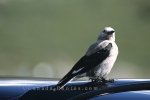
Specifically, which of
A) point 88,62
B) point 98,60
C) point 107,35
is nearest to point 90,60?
point 88,62

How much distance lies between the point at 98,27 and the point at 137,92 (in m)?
15.1

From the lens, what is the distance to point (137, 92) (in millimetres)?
2537

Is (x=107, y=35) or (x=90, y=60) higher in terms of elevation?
(x=107, y=35)

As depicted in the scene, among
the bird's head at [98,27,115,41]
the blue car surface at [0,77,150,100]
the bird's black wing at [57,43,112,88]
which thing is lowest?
the blue car surface at [0,77,150,100]

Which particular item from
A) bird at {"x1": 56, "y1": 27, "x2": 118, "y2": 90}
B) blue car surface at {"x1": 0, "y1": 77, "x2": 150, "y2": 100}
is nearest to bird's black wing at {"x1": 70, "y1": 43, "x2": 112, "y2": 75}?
bird at {"x1": 56, "y1": 27, "x2": 118, "y2": 90}

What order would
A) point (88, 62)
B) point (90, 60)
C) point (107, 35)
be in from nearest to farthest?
point (90, 60)
point (88, 62)
point (107, 35)

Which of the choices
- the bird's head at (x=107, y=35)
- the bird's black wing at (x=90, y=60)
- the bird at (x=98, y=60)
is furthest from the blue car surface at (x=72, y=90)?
the bird's head at (x=107, y=35)

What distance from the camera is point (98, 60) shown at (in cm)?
563

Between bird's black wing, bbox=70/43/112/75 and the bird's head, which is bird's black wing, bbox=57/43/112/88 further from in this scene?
the bird's head

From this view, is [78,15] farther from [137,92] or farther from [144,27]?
[137,92]

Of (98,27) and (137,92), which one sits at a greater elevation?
(98,27)

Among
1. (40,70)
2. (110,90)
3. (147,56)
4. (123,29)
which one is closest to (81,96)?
(110,90)

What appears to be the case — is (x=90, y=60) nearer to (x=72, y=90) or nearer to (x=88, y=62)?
(x=88, y=62)

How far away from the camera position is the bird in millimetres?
4875
